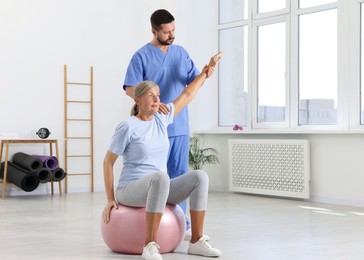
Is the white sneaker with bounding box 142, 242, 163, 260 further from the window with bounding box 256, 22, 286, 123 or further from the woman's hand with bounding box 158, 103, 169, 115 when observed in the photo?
the window with bounding box 256, 22, 286, 123

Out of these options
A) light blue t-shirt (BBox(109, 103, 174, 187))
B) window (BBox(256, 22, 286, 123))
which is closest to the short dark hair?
light blue t-shirt (BBox(109, 103, 174, 187))

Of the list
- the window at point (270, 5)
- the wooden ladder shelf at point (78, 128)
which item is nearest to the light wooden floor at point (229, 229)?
the wooden ladder shelf at point (78, 128)

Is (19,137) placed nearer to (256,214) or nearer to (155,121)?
(256,214)

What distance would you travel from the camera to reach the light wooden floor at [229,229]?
11.6ft

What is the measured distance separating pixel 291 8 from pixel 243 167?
188cm


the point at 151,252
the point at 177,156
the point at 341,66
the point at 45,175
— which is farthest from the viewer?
the point at 45,175

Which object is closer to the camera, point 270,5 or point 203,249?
point 203,249

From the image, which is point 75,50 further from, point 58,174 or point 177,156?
point 177,156

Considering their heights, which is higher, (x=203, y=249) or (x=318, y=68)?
(x=318, y=68)

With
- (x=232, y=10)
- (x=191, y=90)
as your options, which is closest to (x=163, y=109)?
(x=191, y=90)

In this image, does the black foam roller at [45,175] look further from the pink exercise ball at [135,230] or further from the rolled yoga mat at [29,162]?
the pink exercise ball at [135,230]

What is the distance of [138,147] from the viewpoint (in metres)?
3.32

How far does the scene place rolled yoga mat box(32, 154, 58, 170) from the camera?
267 inches

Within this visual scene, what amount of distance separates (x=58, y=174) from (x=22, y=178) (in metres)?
0.44
